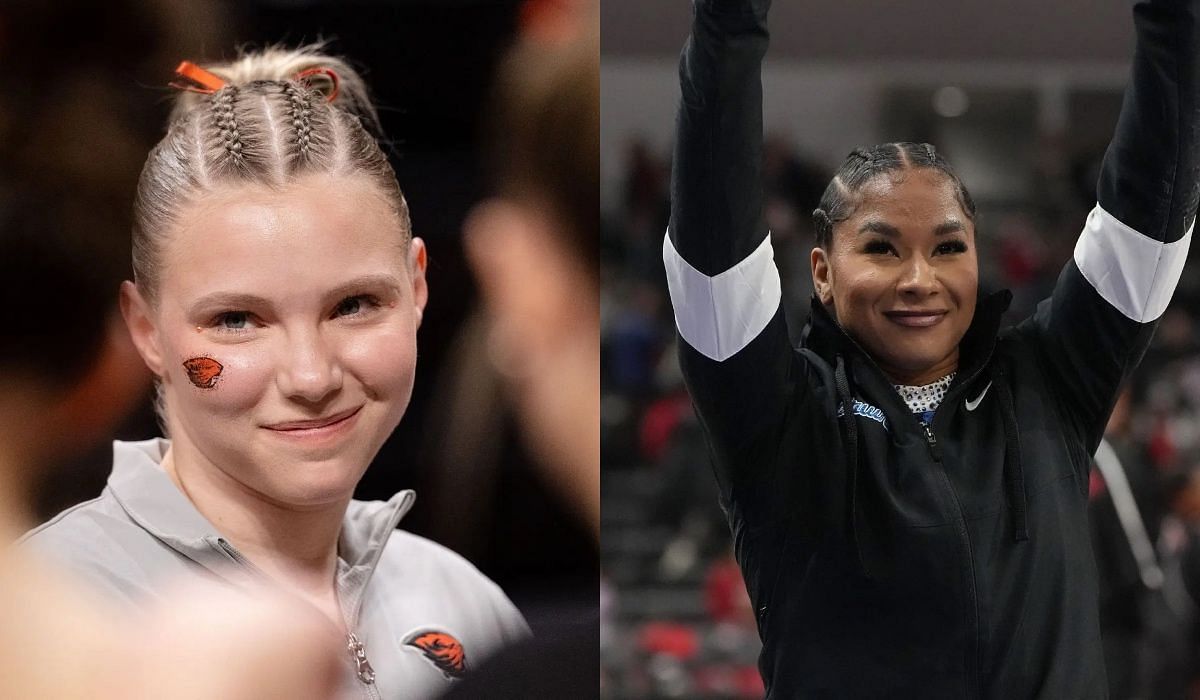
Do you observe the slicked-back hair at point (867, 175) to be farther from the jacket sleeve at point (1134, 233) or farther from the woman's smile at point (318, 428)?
the woman's smile at point (318, 428)

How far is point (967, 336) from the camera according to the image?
2.09 meters

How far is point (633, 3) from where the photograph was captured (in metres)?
5.10

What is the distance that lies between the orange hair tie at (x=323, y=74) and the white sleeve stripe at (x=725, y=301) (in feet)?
1.57

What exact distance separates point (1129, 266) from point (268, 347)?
3.85 feet

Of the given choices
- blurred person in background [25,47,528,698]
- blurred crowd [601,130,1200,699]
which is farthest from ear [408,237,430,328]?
blurred crowd [601,130,1200,699]

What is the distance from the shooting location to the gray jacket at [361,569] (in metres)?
1.61

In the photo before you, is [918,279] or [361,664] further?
[918,279]

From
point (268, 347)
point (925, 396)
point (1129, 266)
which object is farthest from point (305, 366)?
point (1129, 266)

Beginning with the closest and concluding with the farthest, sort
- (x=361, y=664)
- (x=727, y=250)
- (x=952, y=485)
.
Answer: (x=361, y=664)
(x=727, y=250)
(x=952, y=485)

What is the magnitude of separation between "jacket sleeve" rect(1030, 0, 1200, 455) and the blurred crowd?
3.10 m

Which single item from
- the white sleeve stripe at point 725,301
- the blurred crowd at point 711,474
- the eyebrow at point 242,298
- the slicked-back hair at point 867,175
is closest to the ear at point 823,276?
the slicked-back hair at point 867,175

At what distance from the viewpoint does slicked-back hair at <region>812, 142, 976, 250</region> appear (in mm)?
2076

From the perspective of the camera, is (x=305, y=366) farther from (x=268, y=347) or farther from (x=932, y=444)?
(x=932, y=444)

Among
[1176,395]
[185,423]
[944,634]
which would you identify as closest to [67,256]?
[185,423]
